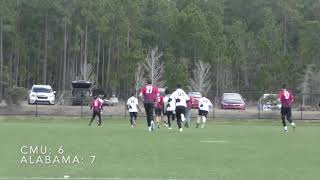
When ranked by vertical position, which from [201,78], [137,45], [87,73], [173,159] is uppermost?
[137,45]

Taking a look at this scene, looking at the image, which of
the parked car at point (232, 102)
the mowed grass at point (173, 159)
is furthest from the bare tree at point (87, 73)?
the mowed grass at point (173, 159)

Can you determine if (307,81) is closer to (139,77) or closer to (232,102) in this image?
(139,77)

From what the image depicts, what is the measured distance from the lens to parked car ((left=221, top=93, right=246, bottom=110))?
55.0 metres

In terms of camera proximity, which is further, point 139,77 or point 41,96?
point 139,77

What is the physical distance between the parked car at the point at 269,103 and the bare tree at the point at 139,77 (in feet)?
97.0

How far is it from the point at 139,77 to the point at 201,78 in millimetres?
7199

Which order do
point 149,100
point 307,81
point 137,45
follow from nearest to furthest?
point 149,100, point 307,81, point 137,45

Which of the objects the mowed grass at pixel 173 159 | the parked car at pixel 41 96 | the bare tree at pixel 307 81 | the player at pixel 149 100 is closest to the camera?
the mowed grass at pixel 173 159

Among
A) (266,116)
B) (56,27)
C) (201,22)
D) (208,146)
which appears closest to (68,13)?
(56,27)

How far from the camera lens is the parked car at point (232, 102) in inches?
2165

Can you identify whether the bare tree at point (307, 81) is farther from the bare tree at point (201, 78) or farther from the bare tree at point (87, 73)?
the bare tree at point (87, 73)

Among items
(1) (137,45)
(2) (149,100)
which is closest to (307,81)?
(1) (137,45)

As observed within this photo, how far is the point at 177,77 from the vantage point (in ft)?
277

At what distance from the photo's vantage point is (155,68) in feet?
276
